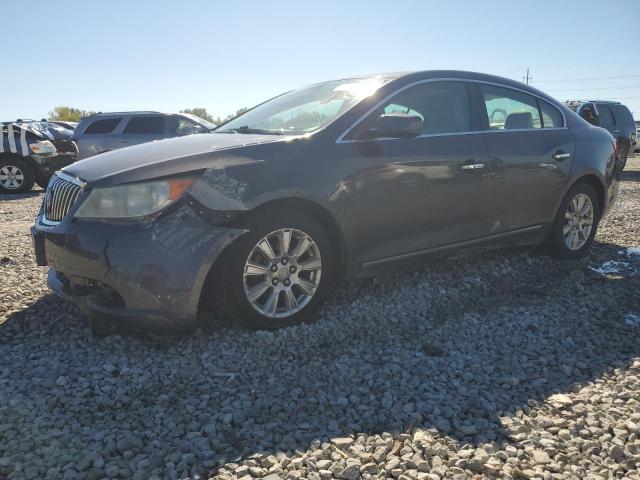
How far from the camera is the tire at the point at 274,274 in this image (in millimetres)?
3078

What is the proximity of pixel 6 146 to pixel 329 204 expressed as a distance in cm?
1013

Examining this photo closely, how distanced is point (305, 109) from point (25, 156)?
939cm

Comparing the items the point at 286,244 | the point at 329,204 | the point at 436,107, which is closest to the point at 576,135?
the point at 436,107

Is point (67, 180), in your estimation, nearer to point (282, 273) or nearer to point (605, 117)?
point (282, 273)

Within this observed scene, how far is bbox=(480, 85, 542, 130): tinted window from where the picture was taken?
170 inches

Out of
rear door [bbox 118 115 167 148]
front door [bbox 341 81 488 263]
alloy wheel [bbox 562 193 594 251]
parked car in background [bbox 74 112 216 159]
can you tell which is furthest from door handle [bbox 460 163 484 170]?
rear door [bbox 118 115 167 148]

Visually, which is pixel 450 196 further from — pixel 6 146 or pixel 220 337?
pixel 6 146

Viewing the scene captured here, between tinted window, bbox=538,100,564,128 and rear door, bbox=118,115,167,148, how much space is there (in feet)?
28.5

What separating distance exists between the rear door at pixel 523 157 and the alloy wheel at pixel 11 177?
10251 mm

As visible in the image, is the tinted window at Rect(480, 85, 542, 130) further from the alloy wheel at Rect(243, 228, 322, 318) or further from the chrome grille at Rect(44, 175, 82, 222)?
the chrome grille at Rect(44, 175, 82, 222)

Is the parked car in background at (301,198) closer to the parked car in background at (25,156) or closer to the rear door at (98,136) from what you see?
the rear door at (98,136)

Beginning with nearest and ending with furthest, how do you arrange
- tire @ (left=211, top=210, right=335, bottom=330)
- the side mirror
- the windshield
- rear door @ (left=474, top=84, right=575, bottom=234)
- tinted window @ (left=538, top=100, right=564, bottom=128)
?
tire @ (left=211, top=210, right=335, bottom=330), the side mirror, the windshield, rear door @ (left=474, top=84, right=575, bottom=234), tinted window @ (left=538, top=100, right=564, bottom=128)

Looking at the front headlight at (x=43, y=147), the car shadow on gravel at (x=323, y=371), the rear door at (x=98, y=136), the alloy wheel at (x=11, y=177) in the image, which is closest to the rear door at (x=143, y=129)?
the rear door at (x=98, y=136)

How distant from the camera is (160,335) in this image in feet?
10.7
